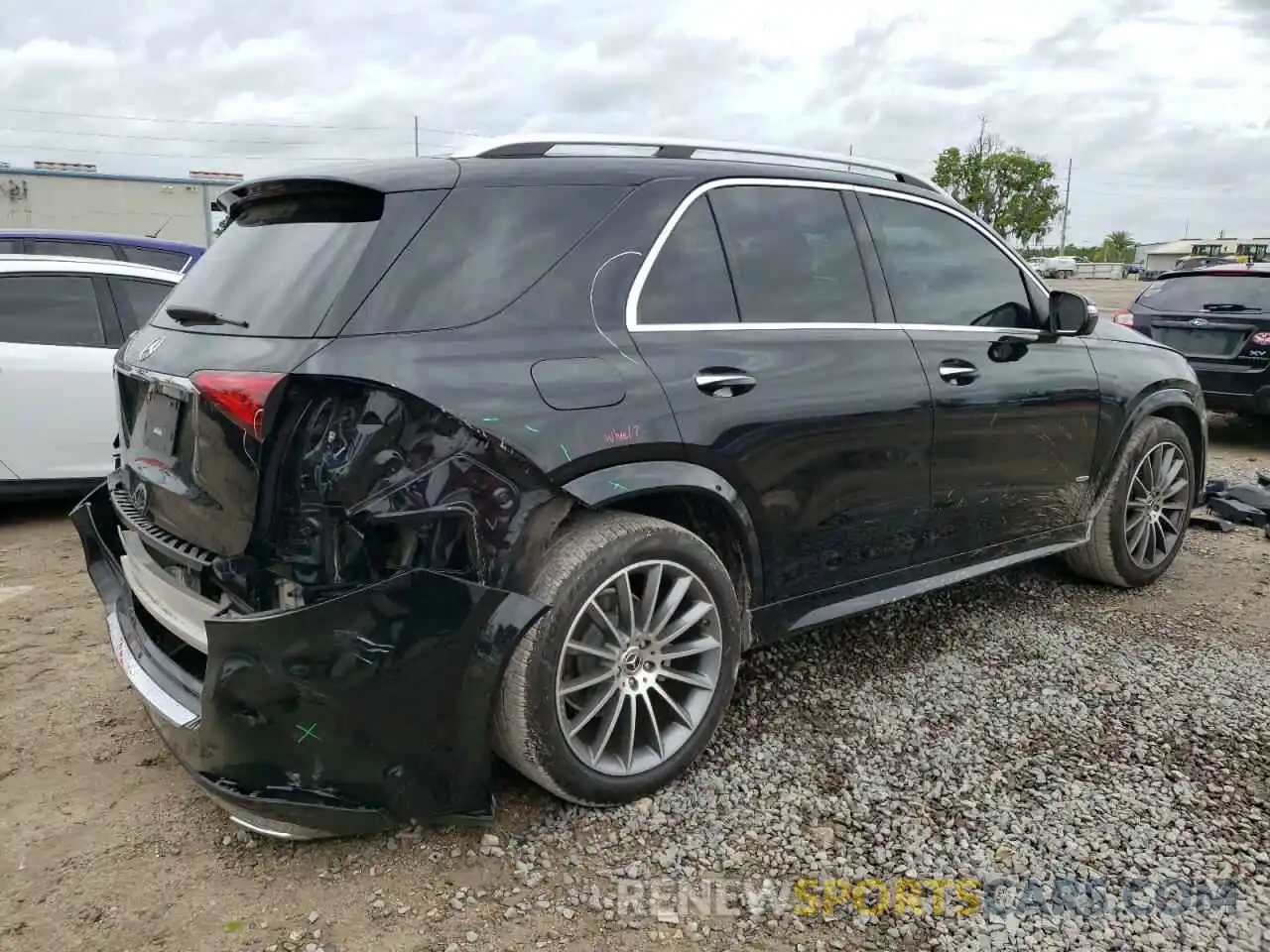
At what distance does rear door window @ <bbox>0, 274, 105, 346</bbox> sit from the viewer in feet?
18.5

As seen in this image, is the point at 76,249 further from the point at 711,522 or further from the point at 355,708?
the point at 355,708

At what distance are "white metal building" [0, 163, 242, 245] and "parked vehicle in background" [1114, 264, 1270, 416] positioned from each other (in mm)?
17967

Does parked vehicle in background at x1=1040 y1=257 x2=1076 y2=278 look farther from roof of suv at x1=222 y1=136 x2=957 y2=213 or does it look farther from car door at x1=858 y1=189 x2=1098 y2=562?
roof of suv at x1=222 y1=136 x2=957 y2=213

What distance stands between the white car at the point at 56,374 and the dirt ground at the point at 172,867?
2408 millimetres

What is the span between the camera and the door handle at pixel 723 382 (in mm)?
2902

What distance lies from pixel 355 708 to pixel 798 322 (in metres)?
1.83

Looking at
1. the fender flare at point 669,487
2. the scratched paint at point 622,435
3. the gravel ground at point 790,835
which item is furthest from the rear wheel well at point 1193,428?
the scratched paint at point 622,435

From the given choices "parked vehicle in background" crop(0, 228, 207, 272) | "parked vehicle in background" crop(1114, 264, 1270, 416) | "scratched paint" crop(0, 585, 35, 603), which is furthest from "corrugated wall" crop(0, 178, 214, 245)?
"parked vehicle in background" crop(1114, 264, 1270, 416)

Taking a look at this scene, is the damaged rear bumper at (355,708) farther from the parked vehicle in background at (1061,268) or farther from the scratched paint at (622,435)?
the parked vehicle in background at (1061,268)

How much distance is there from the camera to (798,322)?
3.25 m

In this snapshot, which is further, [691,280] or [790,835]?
[691,280]

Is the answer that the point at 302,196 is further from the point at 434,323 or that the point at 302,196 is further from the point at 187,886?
the point at 187,886

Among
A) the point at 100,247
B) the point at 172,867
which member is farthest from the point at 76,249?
the point at 172,867

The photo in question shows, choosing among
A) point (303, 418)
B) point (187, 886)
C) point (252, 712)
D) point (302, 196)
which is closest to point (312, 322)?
point (303, 418)
